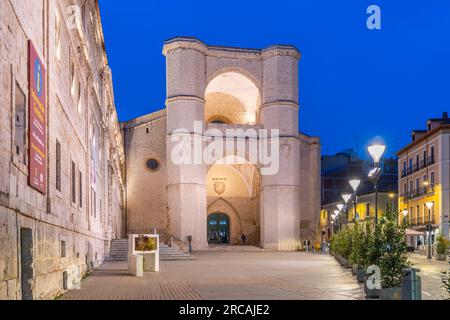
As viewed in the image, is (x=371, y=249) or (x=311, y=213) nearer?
(x=371, y=249)

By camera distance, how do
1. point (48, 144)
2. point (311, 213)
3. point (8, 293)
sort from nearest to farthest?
point (8, 293) < point (48, 144) < point (311, 213)

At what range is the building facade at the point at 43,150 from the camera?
23.1ft

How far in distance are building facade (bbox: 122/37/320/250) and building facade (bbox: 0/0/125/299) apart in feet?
79.4

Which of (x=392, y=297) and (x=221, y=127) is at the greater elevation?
(x=221, y=127)

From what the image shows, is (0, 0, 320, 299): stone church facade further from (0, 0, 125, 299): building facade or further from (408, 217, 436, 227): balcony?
(408, 217, 436, 227): balcony

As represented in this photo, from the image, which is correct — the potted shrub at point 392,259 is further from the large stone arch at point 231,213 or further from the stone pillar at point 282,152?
the large stone arch at point 231,213

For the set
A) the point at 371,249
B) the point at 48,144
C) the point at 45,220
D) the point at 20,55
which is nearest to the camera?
the point at 20,55

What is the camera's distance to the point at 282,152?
4369cm

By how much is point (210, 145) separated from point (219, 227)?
10633 millimetres
